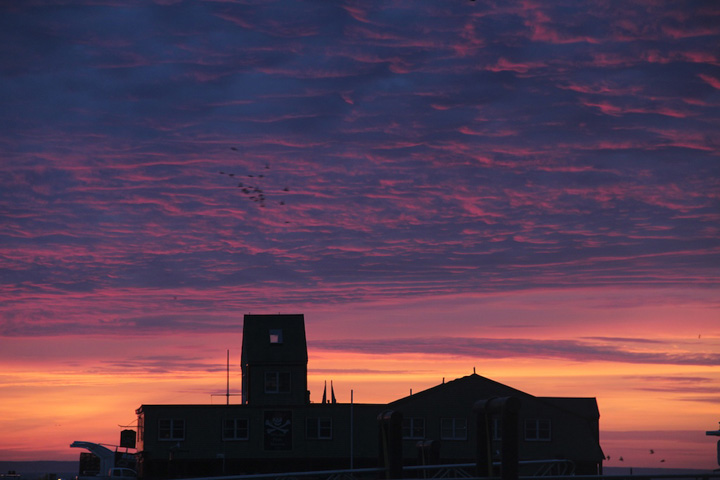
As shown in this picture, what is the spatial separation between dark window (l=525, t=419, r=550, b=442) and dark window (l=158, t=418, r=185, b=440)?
2693 centimetres

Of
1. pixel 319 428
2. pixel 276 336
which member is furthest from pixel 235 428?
pixel 276 336

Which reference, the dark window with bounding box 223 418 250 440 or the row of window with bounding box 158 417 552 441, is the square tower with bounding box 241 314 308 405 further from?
the row of window with bounding box 158 417 552 441

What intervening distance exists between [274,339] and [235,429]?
9.14 meters

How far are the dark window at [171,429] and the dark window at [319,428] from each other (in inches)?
391

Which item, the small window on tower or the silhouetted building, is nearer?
the silhouetted building

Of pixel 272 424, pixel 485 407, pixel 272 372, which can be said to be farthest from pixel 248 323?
pixel 485 407

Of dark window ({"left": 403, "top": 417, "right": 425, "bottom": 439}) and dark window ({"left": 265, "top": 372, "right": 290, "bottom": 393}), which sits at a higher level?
dark window ({"left": 265, "top": 372, "right": 290, "bottom": 393})

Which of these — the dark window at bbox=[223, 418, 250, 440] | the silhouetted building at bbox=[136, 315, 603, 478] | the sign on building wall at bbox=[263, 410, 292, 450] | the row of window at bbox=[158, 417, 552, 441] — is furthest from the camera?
the sign on building wall at bbox=[263, 410, 292, 450]

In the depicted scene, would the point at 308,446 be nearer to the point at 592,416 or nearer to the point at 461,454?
the point at 461,454

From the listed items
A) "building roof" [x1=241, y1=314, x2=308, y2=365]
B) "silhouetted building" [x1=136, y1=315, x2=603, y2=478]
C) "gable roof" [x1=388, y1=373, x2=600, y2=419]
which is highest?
"building roof" [x1=241, y1=314, x2=308, y2=365]

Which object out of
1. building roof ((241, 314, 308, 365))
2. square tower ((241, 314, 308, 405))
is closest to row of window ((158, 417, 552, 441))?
square tower ((241, 314, 308, 405))

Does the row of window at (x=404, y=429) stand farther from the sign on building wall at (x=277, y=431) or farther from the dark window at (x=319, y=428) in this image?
the sign on building wall at (x=277, y=431)

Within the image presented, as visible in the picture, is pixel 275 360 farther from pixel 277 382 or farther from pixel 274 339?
pixel 274 339

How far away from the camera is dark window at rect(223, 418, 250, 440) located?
7031 centimetres
